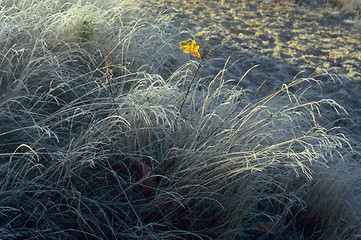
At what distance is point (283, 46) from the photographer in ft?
16.1

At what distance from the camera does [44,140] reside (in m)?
2.24

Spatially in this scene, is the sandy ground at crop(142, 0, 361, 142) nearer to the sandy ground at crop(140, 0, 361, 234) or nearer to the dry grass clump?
the sandy ground at crop(140, 0, 361, 234)

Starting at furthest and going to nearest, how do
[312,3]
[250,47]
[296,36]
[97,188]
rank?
[312,3] → [296,36] → [250,47] → [97,188]

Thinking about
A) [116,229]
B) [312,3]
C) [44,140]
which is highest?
[44,140]

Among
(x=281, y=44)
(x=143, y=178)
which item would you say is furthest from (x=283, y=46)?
(x=143, y=178)

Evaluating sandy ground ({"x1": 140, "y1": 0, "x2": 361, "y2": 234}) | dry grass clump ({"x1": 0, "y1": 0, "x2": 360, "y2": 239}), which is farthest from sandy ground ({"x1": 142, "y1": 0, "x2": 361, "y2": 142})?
dry grass clump ({"x1": 0, "y1": 0, "x2": 360, "y2": 239})

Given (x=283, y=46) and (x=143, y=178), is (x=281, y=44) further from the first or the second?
(x=143, y=178)

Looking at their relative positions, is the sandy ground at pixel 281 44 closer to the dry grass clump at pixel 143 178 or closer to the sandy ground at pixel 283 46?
the sandy ground at pixel 283 46

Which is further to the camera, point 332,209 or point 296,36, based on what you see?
point 296,36

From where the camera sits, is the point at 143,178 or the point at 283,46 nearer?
the point at 143,178

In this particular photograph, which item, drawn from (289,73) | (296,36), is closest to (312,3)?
(296,36)

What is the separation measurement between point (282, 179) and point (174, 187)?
25.4 inches

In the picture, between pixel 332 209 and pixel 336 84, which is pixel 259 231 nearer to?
pixel 332 209

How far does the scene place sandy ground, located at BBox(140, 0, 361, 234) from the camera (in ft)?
12.9
